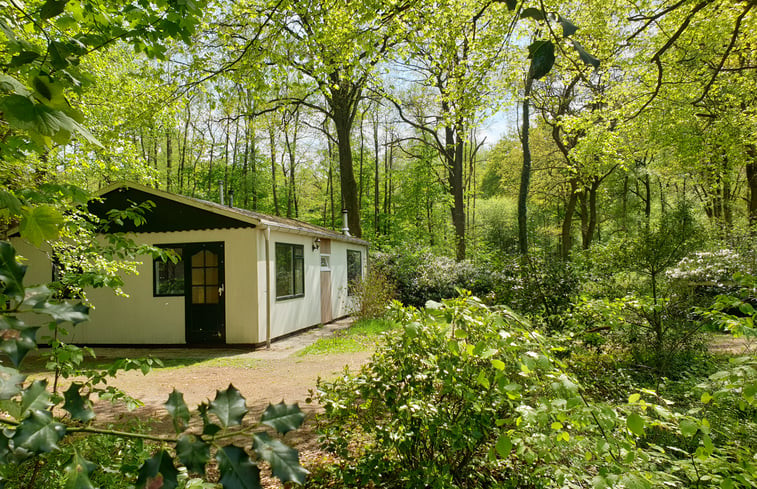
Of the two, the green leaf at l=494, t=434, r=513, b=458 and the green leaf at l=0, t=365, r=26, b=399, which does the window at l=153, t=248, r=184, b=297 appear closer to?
the green leaf at l=494, t=434, r=513, b=458

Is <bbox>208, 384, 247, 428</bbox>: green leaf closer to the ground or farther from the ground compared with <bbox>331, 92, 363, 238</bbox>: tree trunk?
closer to the ground

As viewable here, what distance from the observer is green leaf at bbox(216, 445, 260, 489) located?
0.56 meters

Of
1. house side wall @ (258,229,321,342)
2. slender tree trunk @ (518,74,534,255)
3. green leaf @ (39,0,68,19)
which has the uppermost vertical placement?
slender tree trunk @ (518,74,534,255)

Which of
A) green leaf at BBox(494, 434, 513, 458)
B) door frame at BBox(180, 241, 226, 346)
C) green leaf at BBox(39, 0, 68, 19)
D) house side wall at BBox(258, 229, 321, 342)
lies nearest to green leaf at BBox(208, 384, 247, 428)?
green leaf at BBox(39, 0, 68, 19)

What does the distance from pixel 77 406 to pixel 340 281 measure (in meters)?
12.6

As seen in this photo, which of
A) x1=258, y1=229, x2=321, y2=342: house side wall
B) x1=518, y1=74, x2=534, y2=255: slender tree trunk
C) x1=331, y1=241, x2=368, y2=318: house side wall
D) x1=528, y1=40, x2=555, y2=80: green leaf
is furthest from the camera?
x1=518, y1=74, x2=534, y2=255: slender tree trunk

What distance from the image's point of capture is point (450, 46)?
6.02m

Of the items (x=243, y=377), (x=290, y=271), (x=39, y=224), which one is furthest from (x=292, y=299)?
(x=39, y=224)

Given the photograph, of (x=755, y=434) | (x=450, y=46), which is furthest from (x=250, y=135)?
(x=755, y=434)

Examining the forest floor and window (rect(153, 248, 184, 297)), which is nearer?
the forest floor

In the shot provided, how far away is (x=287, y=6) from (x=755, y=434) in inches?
202

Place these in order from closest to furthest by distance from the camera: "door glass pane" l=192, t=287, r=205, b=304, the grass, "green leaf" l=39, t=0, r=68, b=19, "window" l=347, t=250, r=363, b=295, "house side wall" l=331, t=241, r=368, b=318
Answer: "green leaf" l=39, t=0, r=68, b=19
the grass
"door glass pane" l=192, t=287, r=205, b=304
"house side wall" l=331, t=241, r=368, b=318
"window" l=347, t=250, r=363, b=295

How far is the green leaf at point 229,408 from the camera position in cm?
62

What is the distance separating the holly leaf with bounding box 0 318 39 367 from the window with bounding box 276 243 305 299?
923 cm
